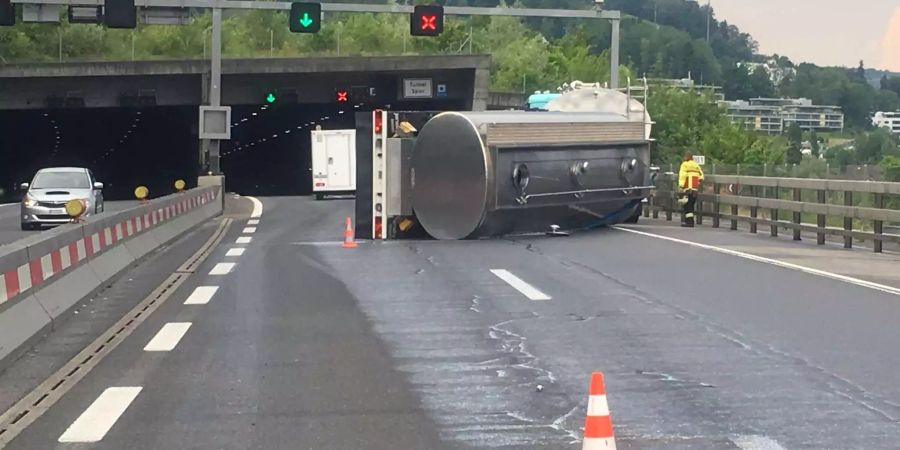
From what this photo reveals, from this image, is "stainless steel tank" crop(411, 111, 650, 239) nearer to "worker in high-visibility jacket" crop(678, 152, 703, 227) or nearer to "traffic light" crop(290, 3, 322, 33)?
"worker in high-visibility jacket" crop(678, 152, 703, 227)

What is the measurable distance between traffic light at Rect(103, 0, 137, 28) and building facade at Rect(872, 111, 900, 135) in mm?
100722

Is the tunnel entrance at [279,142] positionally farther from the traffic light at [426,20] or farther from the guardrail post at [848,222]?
the guardrail post at [848,222]

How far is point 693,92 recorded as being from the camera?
110 metres

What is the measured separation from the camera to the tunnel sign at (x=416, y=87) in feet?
190

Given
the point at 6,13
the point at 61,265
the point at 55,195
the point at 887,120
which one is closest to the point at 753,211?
the point at 61,265

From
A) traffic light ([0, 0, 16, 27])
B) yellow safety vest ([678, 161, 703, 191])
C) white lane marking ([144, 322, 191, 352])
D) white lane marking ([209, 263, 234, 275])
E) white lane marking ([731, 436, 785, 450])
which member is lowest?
white lane marking ([209, 263, 234, 275])

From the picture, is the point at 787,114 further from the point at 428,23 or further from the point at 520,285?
the point at 520,285

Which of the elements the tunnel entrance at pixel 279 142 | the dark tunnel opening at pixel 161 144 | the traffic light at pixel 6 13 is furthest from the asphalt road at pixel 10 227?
the tunnel entrance at pixel 279 142

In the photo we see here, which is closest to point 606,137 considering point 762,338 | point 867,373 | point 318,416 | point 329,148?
point 762,338

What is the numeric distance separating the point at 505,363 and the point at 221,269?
916cm

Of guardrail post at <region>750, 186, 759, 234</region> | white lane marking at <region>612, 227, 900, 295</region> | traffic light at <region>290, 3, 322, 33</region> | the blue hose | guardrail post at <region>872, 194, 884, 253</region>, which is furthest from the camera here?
traffic light at <region>290, 3, 322, 33</region>

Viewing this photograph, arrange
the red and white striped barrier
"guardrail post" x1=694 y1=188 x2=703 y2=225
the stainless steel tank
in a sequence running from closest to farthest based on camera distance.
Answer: the red and white striped barrier < the stainless steel tank < "guardrail post" x1=694 y1=188 x2=703 y2=225

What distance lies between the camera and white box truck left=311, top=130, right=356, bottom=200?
168 feet

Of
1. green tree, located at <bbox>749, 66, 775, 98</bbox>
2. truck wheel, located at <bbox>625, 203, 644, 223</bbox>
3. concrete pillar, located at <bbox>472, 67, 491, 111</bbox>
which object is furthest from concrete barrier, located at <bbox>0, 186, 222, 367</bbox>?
green tree, located at <bbox>749, 66, 775, 98</bbox>
